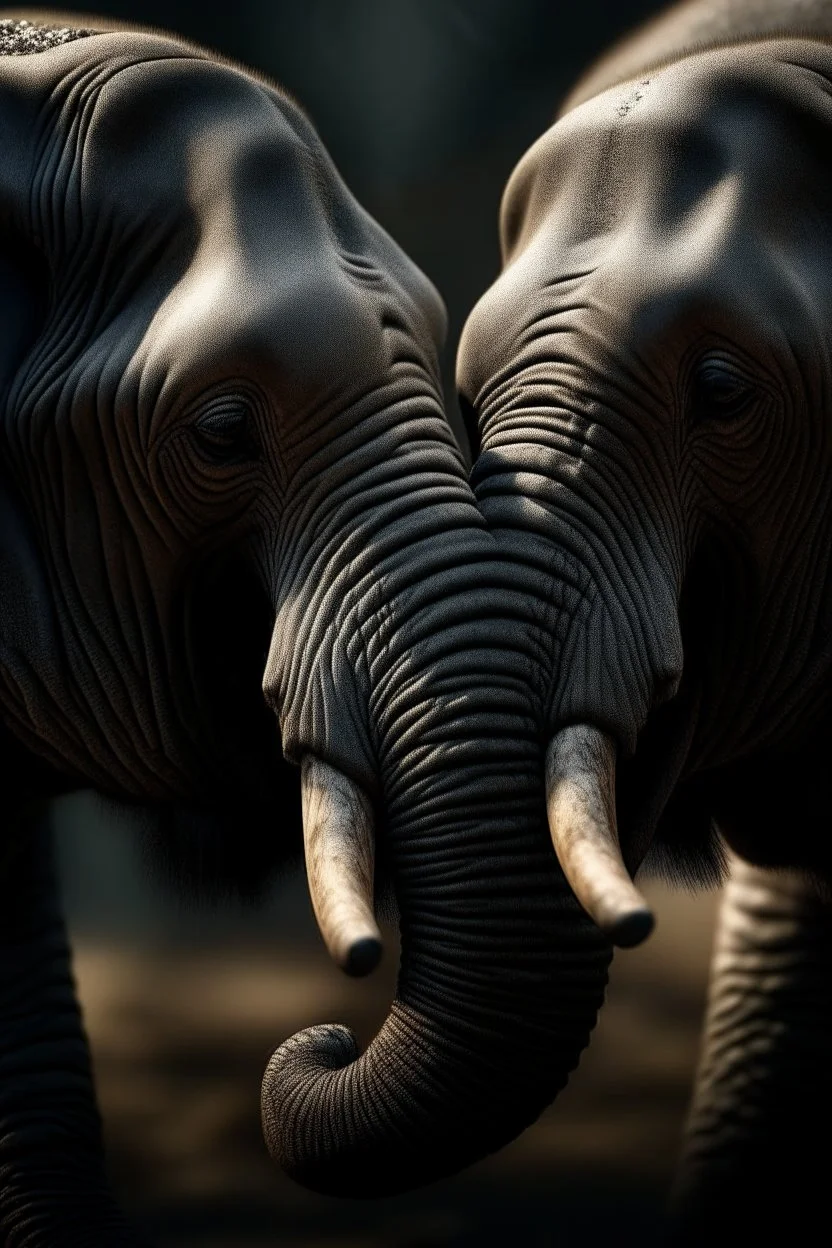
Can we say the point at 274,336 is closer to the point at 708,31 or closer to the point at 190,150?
the point at 190,150

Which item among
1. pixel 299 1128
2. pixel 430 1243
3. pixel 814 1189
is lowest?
pixel 430 1243

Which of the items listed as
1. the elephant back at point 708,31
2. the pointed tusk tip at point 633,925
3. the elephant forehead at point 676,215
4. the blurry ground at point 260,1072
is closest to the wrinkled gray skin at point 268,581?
the elephant forehead at point 676,215

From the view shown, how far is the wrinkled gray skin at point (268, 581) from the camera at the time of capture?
2246 mm

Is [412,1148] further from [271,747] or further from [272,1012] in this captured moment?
[272,1012]

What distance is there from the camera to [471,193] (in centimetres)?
631

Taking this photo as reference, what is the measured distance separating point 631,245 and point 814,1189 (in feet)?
5.28

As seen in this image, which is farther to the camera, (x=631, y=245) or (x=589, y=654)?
(x=631, y=245)

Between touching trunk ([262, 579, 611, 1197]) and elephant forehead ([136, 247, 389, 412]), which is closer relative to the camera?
touching trunk ([262, 579, 611, 1197])

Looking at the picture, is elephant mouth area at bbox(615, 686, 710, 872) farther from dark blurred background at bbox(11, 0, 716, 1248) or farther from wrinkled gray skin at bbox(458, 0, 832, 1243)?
dark blurred background at bbox(11, 0, 716, 1248)

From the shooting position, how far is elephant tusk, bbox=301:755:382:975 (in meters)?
2.02

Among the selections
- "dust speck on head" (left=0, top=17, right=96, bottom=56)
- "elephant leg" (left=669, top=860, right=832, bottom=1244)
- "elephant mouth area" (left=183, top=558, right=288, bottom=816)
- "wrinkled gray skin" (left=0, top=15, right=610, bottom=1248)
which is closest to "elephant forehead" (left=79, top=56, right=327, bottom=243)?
"wrinkled gray skin" (left=0, top=15, right=610, bottom=1248)

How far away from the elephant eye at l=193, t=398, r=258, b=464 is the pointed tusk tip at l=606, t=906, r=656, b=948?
0.77 metres

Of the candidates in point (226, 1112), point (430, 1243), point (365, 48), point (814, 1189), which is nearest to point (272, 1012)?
point (226, 1112)

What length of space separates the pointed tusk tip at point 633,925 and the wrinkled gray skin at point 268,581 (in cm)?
28
